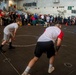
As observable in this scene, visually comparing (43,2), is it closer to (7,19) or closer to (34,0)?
(34,0)

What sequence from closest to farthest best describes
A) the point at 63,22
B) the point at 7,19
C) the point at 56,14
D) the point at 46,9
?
the point at 7,19 → the point at 63,22 → the point at 56,14 → the point at 46,9

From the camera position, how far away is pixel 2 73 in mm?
4613

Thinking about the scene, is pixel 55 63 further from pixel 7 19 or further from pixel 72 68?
pixel 7 19

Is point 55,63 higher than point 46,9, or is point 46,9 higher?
point 46,9

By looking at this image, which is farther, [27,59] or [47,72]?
[27,59]

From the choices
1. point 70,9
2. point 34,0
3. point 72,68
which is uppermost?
point 34,0

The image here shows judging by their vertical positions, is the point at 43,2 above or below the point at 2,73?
above

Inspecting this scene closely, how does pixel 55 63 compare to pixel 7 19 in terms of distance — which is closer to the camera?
pixel 55 63

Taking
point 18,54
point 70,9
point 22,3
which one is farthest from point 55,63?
point 22,3

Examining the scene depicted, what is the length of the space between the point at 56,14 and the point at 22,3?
8922 millimetres

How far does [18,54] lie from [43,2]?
22.3 m

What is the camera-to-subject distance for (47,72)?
4758 mm

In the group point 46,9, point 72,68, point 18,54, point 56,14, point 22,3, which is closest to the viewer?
point 72,68

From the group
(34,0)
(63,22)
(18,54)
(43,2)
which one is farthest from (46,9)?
(18,54)
